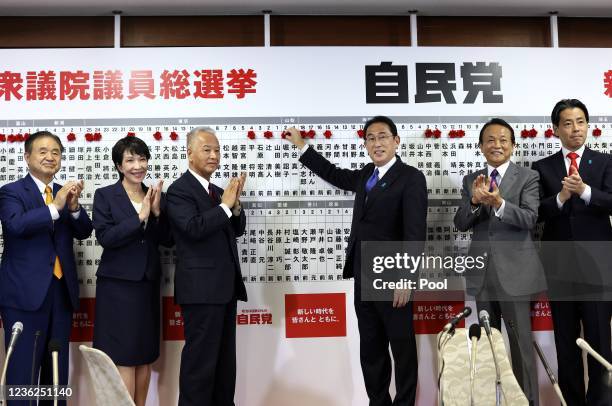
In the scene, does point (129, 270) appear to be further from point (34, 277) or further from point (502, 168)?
point (502, 168)

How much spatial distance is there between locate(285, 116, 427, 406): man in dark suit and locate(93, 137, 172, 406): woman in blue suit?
1.10 metres

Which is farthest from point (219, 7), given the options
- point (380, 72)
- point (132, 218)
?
point (132, 218)

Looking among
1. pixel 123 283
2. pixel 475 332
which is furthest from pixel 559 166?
pixel 123 283

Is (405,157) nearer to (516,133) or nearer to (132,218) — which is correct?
(516,133)

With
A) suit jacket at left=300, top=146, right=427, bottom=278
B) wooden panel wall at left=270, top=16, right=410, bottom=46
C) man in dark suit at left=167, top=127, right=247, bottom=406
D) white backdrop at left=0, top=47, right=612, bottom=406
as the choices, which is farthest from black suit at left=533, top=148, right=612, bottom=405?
man in dark suit at left=167, top=127, right=247, bottom=406

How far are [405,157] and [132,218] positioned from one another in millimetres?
1683

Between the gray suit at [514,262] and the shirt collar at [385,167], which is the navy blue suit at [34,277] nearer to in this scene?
the shirt collar at [385,167]

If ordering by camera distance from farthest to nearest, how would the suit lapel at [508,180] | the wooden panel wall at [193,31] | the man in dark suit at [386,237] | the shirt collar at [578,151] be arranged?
the wooden panel wall at [193,31], the shirt collar at [578,151], the suit lapel at [508,180], the man in dark suit at [386,237]

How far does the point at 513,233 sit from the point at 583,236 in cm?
39

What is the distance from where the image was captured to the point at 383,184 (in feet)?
9.93

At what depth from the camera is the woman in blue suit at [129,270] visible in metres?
2.92

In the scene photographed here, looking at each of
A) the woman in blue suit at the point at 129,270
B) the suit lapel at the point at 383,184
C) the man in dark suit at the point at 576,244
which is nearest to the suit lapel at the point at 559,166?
the man in dark suit at the point at 576,244

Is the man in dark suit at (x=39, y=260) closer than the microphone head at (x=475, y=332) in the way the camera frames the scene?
No

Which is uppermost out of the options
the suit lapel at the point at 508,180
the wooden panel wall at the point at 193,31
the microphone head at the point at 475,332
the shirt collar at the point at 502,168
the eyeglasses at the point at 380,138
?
the wooden panel wall at the point at 193,31
